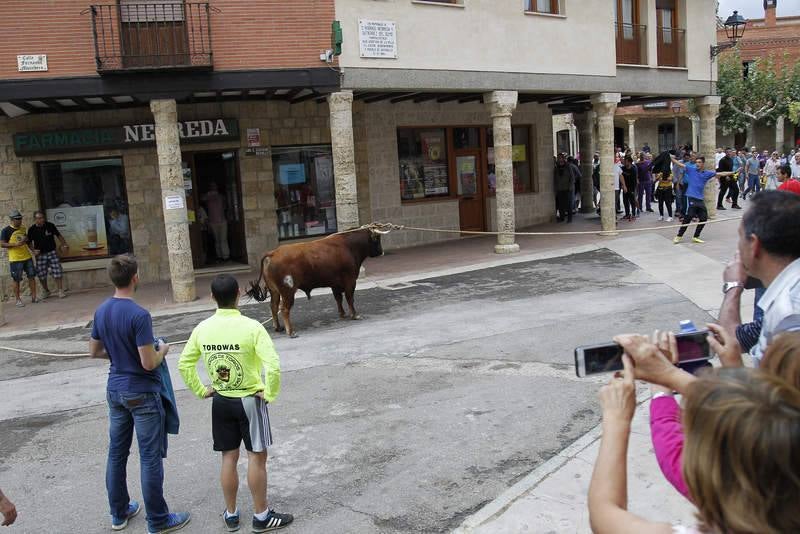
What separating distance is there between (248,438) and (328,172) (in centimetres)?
1355

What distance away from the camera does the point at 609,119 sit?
17797mm

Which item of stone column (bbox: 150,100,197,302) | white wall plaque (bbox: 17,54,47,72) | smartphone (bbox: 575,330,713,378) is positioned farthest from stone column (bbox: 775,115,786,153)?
smartphone (bbox: 575,330,713,378)

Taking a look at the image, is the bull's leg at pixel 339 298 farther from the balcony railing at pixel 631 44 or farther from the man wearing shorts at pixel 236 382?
the balcony railing at pixel 631 44

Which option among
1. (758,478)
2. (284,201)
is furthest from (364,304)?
(758,478)

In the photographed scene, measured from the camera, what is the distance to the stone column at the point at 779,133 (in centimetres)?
4241

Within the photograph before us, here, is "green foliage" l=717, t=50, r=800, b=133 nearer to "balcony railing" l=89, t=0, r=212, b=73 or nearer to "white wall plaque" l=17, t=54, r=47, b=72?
"balcony railing" l=89, t=0, r=212, b=73

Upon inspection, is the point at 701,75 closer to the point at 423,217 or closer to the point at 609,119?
the point at 609,119

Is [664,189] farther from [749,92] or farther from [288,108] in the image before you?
[749,92]

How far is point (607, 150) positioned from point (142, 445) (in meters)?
15.3

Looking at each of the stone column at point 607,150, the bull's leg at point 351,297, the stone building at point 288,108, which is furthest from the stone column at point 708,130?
the bull's leg at point 351,297

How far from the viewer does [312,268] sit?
10.1 m

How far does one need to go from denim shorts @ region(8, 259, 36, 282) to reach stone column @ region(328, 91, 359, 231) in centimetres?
604

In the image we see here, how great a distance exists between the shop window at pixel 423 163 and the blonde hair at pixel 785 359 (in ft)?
55.0

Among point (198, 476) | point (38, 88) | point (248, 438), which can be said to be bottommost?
point (198, 476)
